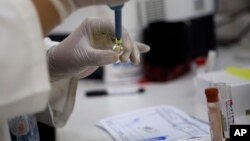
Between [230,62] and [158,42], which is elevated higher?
[158,42]

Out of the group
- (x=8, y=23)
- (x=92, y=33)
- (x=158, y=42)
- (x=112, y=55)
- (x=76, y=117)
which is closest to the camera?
(x=8, y=23)

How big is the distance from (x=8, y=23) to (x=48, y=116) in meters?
0.39

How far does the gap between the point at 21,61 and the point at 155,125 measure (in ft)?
1.50

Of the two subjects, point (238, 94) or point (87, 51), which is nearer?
point (87, 51)

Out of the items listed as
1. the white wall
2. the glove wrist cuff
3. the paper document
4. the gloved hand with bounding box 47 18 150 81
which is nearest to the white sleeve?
the glove wrist cuff

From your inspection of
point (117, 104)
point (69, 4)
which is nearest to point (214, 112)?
point (69, 4)

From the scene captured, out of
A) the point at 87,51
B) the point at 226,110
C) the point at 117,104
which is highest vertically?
the point at 87,51

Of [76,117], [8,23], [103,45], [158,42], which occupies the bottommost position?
[76,117]

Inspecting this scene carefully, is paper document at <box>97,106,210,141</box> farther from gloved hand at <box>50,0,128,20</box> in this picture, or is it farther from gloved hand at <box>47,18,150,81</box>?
gloved hand at <box>50,0,128,20</box>

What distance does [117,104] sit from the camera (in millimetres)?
1146

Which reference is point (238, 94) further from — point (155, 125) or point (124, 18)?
point (124, 18)

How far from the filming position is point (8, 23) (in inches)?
21.7

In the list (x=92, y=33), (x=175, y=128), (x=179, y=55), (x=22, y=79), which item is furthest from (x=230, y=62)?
(x=22, y=79)

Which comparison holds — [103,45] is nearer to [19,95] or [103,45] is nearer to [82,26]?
[82,26]
